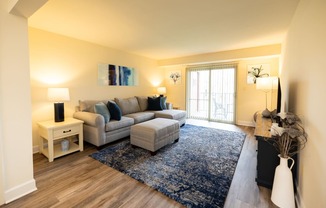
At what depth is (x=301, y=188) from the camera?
1515 mm

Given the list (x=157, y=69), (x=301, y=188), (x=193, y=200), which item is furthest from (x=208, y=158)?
(x=157, y=69)

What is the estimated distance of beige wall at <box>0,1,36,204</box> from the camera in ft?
5.08

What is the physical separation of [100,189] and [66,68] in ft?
8.66

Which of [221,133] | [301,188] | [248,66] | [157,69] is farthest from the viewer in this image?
[157,69]

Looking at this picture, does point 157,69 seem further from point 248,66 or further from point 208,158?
point 208,158

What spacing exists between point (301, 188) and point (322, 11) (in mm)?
1613

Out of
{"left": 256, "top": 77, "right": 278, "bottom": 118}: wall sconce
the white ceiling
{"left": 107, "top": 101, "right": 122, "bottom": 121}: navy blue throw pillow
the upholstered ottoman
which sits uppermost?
the white ceiling

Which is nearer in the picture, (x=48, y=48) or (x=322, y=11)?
(x=322, y=11)

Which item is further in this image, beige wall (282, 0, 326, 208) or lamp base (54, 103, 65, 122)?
lamp base (54, 103, 65, 122)

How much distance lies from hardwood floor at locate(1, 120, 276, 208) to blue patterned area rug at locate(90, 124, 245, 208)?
0.11 meters

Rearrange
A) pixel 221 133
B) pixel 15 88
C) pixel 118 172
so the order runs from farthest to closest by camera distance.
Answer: pixel 221 133 → pixel 118 172 → pixel 15 88

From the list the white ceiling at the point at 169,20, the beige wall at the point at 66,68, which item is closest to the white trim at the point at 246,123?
the white ceiling at the point at 169,20

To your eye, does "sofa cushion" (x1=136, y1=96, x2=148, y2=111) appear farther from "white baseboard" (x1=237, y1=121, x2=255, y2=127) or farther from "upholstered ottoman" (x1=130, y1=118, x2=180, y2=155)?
"white baseboard" (x1=237, y1=121, x2=255, y2=127)

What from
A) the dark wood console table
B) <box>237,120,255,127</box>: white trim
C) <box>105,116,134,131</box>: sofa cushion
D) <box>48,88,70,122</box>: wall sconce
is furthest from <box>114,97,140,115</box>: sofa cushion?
<box>237,120,255,127</box>: white trim
